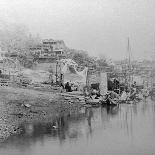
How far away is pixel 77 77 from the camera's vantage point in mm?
5566

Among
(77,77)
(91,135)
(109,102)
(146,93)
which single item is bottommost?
(91,135)

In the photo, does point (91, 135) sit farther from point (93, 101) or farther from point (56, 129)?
point (93, 101)

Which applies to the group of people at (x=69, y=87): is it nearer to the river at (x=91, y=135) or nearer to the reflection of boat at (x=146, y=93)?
the river at (x=91, y=135)

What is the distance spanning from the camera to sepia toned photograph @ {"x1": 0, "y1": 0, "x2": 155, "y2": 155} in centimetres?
421

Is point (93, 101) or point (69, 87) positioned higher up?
point (69, 87)

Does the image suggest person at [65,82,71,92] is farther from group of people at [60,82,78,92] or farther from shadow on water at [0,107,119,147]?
shadow on water at [0,107,119,147]

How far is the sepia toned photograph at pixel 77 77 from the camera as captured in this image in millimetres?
4215

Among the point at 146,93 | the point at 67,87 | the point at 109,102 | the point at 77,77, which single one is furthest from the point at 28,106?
the point at 146,93

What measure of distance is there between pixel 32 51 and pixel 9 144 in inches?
67.8

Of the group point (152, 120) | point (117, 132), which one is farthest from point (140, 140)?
point (152, 120)

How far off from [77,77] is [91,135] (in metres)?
1.34

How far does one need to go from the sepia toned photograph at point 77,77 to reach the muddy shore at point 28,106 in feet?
0.04

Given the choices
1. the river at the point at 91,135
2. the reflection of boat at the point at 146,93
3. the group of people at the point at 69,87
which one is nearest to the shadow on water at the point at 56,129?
the river at the point at 91,135

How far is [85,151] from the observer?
152 inches
